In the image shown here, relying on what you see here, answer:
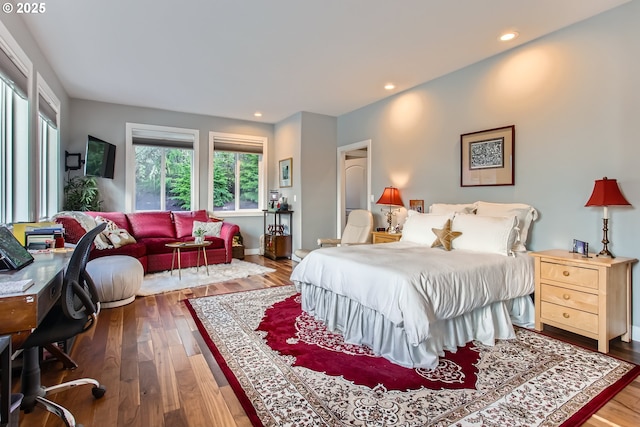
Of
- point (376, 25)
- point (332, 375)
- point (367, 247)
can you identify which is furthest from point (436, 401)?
point (376, 25)

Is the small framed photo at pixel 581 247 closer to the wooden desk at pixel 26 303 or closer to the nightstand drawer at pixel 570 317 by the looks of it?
the nightstand drawer at pixel 570 317

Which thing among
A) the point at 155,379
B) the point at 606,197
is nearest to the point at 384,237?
the point at 606,197

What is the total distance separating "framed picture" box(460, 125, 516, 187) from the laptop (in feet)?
13.3

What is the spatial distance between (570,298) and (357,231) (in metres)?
2.89

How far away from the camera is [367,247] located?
338cm

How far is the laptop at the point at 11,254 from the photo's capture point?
1.63 metres

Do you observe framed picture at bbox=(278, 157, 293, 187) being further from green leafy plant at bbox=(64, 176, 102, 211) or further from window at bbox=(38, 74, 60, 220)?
window at bbox=(38, 74, 60, 220)

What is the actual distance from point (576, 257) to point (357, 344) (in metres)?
1.93

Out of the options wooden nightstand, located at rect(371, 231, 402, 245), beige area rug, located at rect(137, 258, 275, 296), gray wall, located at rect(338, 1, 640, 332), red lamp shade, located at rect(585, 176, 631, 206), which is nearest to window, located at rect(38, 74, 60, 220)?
→ beige area rug, located at rect(137, 258, 275, 296)

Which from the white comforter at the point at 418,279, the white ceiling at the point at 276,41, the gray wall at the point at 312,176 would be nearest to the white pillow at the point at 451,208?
the white comforter at the point at 418,279

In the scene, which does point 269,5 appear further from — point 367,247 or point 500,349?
point 500,349

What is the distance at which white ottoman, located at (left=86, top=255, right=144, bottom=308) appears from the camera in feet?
11.1

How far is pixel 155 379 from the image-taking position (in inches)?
82.4

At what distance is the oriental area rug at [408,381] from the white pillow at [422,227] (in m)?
1.18
